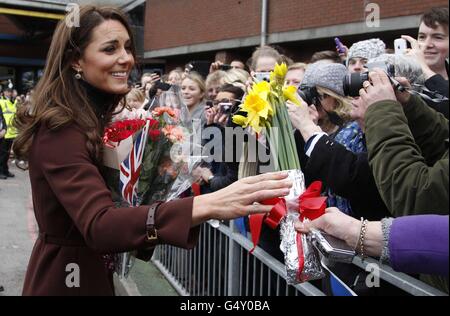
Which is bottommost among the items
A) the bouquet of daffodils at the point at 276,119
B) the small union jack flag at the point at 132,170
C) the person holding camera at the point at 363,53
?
the small union jack flag at the point at 132,170

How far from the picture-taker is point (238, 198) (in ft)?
4.91

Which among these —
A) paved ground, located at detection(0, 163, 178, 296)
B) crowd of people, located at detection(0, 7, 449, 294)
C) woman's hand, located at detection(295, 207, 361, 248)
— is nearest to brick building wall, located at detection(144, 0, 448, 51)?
paved ground, located at detection(0, 163, 178, 296)

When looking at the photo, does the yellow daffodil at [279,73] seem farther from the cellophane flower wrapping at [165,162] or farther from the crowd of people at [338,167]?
the cellophane flower wrapping at [165,162]

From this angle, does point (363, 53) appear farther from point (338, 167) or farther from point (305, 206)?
point (305, 206)

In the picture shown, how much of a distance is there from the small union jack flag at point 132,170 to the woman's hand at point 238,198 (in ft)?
1.17

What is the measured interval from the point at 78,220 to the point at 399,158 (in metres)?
1.07

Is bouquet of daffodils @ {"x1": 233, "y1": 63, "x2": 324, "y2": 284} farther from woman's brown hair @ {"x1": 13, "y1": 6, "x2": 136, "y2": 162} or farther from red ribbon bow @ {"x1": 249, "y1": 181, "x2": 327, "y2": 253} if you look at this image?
woman's brown hair @ {"x1": 13, "y1": 6, "x2": 136, "y2": 162}

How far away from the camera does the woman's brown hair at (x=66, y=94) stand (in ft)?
5.60

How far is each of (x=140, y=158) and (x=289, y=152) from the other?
1.92 feet

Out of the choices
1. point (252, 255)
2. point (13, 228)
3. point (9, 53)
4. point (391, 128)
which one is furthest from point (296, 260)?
point (9, 53)

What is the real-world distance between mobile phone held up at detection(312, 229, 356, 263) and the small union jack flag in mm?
689

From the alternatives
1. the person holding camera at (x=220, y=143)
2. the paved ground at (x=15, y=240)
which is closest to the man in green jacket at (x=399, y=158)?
Answer: the person holding camera at (x=220, y=143)

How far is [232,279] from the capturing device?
3.36 metres

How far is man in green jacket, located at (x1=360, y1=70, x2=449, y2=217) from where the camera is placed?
1458 millimetres
